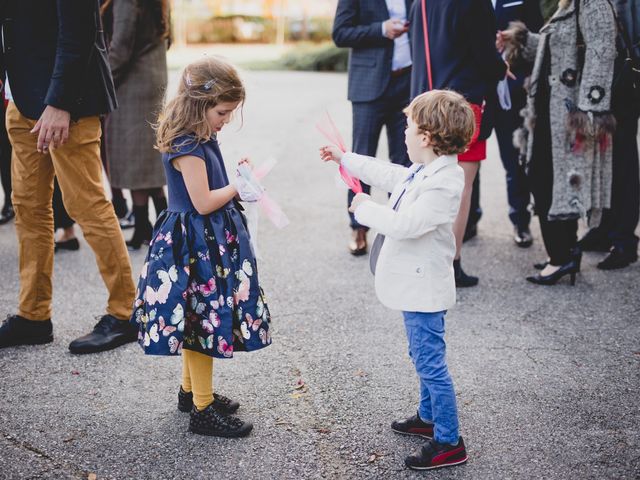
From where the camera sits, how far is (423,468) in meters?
2.70

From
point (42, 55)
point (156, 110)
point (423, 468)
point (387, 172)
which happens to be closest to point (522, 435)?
point (423, 468)

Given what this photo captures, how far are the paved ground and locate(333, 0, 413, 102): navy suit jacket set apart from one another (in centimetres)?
119

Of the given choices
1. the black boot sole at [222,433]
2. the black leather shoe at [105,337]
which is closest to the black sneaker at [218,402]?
the black boot sole at [222,433]

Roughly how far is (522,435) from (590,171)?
2.14m

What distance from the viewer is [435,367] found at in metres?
2.70

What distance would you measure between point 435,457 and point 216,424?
0.86m

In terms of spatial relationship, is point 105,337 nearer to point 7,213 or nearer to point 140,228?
point 140,228

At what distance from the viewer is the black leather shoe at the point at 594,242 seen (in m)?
5.12

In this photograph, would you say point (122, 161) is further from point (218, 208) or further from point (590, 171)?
point (590, 171)

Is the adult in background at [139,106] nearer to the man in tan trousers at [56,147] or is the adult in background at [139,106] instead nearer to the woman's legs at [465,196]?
the man in tan trousers at [56,147]

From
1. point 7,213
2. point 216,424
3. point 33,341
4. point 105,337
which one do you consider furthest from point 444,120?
point 7,213

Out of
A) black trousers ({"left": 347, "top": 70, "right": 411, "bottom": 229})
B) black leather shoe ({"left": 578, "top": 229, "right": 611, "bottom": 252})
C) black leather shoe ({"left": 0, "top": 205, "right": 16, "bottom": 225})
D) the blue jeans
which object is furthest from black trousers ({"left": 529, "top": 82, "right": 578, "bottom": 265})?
black leather shoe ({"left": 0, "top": 205, "right": 16, "bottom": 225})

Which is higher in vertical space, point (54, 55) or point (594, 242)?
point (54, 55)

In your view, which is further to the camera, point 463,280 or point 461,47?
point 463,280
